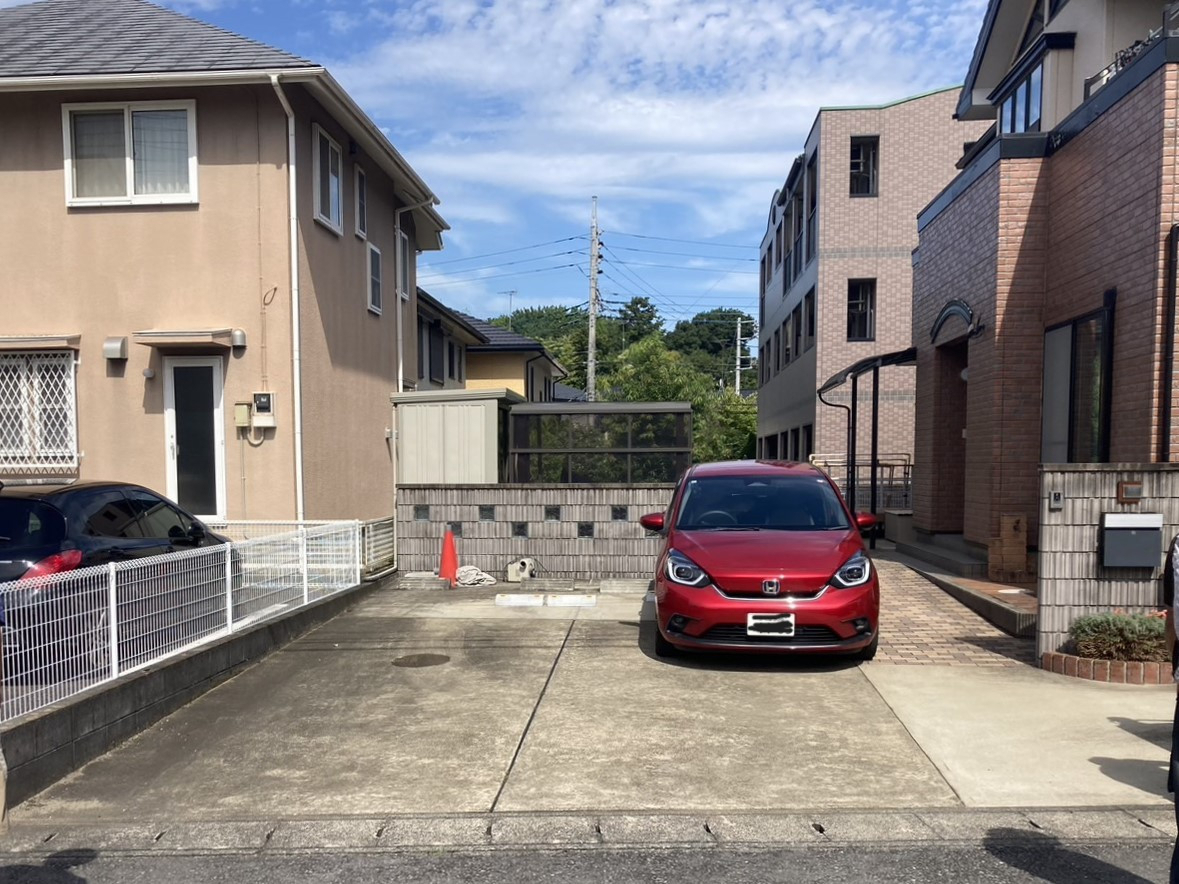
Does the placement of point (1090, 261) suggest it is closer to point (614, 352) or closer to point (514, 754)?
point (514, 754)

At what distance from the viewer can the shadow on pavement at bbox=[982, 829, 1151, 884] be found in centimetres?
328

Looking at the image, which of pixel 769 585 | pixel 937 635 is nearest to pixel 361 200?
pixel 769 585

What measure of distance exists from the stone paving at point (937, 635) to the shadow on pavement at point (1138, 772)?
196 cm

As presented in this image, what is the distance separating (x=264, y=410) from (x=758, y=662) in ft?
21.1

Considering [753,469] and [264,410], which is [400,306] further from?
[753,469]

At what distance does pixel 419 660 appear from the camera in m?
6.67

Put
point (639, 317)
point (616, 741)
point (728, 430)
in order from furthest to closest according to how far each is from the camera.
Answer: point (639, 317)
point (728, 430)
point (616, 741)

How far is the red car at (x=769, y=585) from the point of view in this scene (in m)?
5.95

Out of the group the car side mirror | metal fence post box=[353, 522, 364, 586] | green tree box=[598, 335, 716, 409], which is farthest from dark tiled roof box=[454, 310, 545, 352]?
the car side mirror

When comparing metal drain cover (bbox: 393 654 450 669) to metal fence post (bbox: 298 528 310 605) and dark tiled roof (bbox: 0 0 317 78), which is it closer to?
metal fence post (bbox: 298 528 310 605)

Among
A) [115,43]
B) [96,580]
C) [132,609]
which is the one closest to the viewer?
[96,580]

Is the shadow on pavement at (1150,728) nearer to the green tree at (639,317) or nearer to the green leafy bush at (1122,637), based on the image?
the green leafy bush at (1122,637)

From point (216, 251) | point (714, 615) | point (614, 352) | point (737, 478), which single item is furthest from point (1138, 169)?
point (614, 352)

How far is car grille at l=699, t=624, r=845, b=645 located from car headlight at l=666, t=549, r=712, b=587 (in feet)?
1.23
